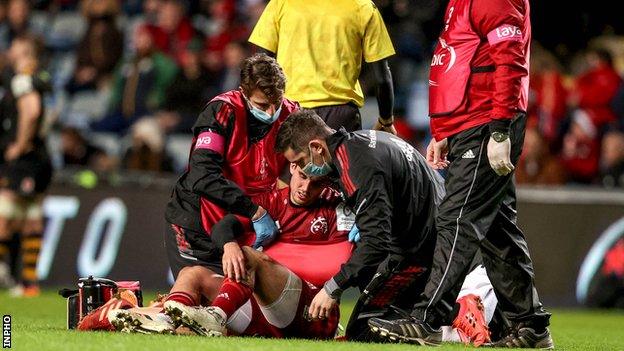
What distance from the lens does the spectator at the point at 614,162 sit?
46.5 feet

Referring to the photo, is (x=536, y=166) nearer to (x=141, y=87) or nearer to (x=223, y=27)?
(x=223, y=27)

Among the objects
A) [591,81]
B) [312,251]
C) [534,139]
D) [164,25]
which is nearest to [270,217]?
[312,251]

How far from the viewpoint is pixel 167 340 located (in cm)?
675

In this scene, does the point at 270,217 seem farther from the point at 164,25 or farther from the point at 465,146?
the point at 164,25

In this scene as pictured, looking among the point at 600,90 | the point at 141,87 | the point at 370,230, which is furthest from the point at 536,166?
the point at 370,230

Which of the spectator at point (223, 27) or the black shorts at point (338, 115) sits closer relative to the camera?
the black shorts at point (338, 115)

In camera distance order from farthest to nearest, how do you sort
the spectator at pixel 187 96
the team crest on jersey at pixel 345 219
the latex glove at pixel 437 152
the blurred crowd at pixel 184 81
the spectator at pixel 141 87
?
the spectator at pixel 141 87, the spectator at pixel 187 96, the blurred crowd at pixel 184 81, the team crest on jersey at pixel 345 219, the latex glove at pixel 437 152

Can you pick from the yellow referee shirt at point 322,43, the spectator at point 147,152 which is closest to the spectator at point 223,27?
the spectator at point 147,152

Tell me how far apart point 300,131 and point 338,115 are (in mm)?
1550

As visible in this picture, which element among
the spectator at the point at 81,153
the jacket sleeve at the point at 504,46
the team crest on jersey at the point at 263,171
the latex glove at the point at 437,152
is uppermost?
the jacket sleeve at the point at 504,46

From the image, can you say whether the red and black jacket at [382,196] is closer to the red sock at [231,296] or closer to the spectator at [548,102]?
the red sock at [231,296]

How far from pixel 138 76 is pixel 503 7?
9.37 meters

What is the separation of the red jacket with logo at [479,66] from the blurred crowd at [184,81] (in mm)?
6664

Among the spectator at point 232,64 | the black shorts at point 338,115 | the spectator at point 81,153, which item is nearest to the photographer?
the black shorts at point 338,115
